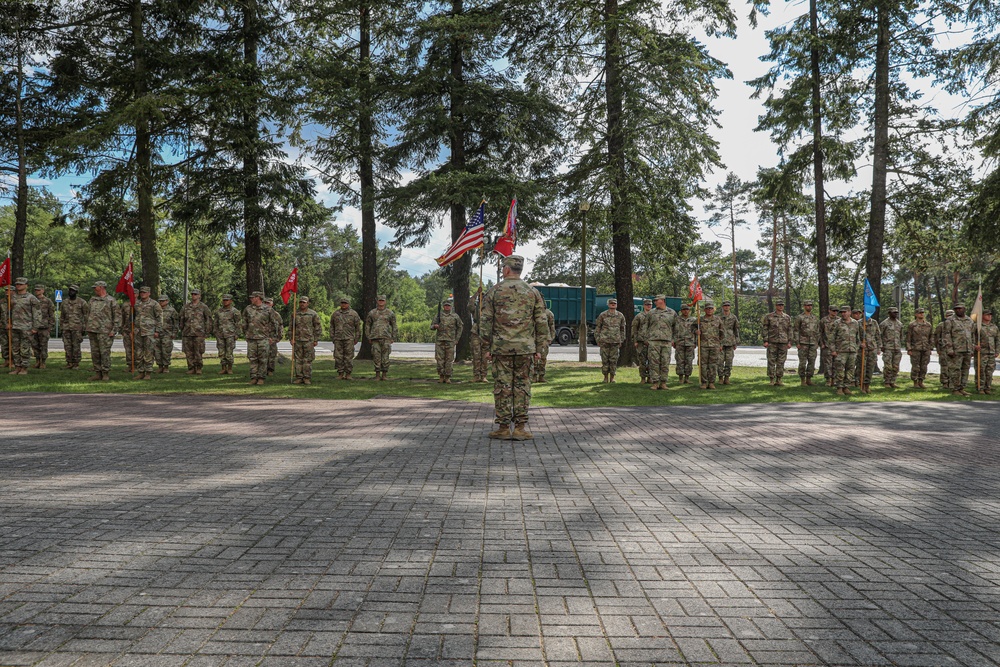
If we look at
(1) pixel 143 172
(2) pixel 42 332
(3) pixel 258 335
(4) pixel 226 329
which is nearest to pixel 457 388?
(3) pixel 258 335

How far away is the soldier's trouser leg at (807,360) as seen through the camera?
57.2ft

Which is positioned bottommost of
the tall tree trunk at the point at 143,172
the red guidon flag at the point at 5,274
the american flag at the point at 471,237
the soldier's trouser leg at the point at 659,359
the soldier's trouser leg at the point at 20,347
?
the soldier's trouser leg at the point at 659,359

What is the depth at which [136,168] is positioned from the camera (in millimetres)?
20688

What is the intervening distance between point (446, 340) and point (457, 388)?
6.87 ft

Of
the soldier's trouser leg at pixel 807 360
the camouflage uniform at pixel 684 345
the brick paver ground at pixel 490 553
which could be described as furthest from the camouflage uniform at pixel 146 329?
the soldier's trouser leg at pixel 807 360

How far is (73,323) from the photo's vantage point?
17672mm

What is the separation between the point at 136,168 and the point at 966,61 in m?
27.5

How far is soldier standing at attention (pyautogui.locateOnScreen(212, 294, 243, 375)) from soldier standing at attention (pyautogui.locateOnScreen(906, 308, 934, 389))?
1982cm

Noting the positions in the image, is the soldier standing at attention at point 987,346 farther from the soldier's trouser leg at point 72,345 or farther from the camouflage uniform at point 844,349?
the soldier's trouser leg at point 72,345

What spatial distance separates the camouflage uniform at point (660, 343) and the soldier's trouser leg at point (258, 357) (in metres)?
9.84

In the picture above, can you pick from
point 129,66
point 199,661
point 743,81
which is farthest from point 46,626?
point 743,81

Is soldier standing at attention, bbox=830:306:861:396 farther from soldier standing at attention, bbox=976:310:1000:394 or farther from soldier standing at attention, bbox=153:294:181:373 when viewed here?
soldier standing at attention, bbox=153:294:181:373

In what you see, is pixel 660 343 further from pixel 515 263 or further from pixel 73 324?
pixel 73 324

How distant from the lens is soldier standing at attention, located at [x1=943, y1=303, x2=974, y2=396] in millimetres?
16562
